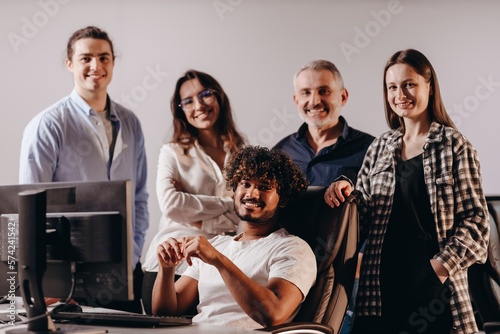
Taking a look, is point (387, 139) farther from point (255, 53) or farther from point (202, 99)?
point (255, 53)

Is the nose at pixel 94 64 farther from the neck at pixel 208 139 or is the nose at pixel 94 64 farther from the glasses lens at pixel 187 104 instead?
the neck at pixel 208 139

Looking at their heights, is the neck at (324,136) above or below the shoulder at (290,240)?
above

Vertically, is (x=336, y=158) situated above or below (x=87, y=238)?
above

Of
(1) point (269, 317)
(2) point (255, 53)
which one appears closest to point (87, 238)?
(1) point (269, 317)

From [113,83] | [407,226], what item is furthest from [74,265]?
[113,83]

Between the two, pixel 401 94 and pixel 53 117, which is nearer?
pixel 401 94

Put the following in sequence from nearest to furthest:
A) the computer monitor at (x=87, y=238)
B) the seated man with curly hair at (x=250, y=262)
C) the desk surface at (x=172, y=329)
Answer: the computer monitor at (x=87, y=238), the desk surface at (x=172, y=329), the seated man with curly hair at (x=250, y=262)

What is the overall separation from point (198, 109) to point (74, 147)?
605mm

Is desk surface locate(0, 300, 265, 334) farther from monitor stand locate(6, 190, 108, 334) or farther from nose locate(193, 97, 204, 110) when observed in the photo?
nose locate(193, 97, 204, 110)

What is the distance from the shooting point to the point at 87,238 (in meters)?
1.81

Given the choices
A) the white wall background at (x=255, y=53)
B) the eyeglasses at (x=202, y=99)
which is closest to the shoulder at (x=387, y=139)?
the eyeglasses at (x=202, y=99)

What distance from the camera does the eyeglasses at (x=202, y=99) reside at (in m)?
3.20

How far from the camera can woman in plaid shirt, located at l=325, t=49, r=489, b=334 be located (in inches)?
98.9

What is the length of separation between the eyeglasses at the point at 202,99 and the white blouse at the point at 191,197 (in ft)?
0.61
